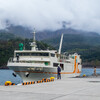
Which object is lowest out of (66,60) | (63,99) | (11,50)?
(63,99)

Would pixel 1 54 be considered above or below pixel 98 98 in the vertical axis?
above

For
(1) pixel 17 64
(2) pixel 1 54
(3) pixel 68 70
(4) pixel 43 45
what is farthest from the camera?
(2) pixel 1 54

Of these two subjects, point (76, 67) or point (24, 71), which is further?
point (76, 67)

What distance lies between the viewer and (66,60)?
1953 inches

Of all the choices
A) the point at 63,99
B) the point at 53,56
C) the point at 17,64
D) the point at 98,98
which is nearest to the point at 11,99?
the point at 63,99

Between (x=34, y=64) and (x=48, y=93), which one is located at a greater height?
A: (x=34, y=64)

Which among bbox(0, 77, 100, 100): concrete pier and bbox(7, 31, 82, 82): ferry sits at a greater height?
bbox(7, 31, 82, 82): ferry

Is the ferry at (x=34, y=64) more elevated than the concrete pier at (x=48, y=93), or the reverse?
the ferry at (x=34, y=64)

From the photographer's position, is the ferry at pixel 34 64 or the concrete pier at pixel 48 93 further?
the ferry at pixel 34 64

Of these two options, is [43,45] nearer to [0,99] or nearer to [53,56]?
[53,56]

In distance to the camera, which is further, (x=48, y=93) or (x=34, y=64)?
(x=34, y=64)

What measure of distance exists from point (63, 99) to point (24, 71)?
2661 cm

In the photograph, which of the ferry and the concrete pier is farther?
the ferry

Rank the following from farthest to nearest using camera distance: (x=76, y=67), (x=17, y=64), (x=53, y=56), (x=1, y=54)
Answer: (x=1, y=54) < (x=76, y=67) < (x=53, y=56) < (x=17, y=64)
